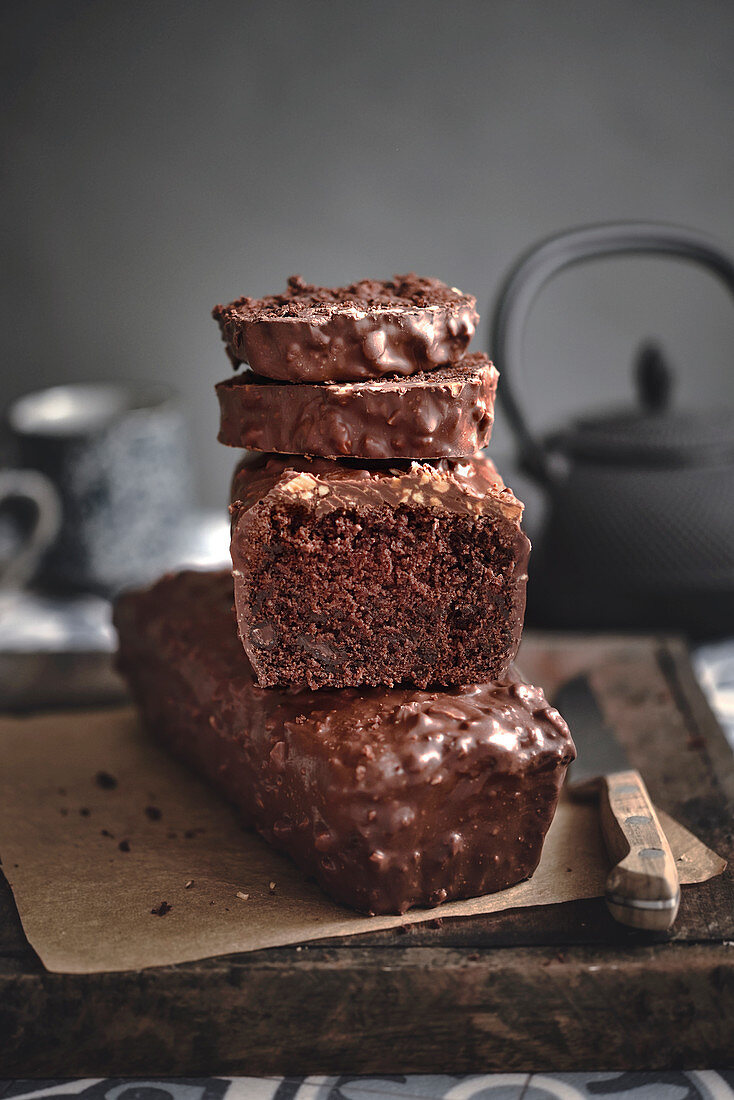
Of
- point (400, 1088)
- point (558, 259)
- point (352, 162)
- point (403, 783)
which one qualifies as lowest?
point (400, 1088)

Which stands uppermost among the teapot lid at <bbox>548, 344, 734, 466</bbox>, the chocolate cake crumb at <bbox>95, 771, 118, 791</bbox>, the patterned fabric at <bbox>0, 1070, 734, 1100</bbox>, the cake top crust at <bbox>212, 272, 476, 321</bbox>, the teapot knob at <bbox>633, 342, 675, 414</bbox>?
the cake top crust at <bbox>212, 272, 476, 321</bbox>

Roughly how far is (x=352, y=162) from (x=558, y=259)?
1168 mm

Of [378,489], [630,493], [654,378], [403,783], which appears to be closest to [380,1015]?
[403,783]

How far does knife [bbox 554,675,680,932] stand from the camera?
1.27 m

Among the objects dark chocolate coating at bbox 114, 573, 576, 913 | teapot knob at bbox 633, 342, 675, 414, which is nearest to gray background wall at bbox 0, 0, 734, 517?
teapot knob at bbox 633, 342, 675, 414

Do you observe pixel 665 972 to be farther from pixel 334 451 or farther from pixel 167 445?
pixel 167 445

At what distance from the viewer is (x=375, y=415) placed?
1377 millimetres

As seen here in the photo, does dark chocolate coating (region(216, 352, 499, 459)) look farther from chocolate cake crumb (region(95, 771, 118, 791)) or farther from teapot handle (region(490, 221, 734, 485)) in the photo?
teapot handle (region(490, 221, 734, 485))

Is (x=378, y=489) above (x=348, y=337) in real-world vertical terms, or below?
below

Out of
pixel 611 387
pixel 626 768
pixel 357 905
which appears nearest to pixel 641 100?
pixel 611 387

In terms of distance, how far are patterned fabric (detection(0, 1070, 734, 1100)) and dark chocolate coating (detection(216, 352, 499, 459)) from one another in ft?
2.55

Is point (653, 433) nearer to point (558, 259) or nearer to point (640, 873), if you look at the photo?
point (558, 259)

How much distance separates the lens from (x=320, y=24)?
3057 millimetres

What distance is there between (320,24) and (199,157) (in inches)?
20.7
